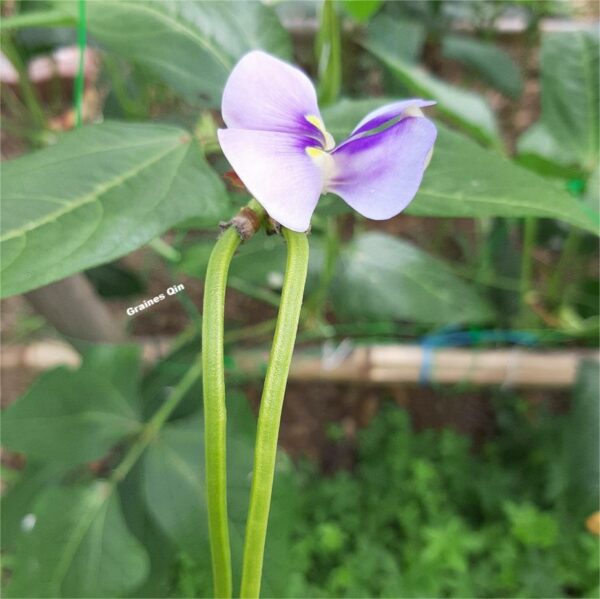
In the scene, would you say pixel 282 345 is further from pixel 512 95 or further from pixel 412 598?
pixel 512 95

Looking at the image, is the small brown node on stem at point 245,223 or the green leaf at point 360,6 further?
the green leaf at point 360,6

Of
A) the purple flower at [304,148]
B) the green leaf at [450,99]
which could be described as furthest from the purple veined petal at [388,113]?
the green leaf at [450,99]

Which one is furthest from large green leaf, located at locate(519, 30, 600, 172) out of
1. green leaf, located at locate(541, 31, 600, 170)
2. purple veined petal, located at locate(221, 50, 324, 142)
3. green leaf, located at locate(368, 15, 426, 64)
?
purple veined petal, located at locate(221, 50, 324, 142)

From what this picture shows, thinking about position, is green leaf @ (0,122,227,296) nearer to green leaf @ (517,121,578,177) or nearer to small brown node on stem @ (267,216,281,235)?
small brown node on stem @ (267,216,281,235)

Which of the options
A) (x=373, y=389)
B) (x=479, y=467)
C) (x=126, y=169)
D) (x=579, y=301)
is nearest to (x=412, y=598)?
(x=479, y=467)

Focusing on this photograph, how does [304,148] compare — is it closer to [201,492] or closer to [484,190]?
[484,190]

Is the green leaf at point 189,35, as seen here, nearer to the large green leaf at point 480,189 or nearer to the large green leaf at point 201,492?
the large green leaf at point 480,189
